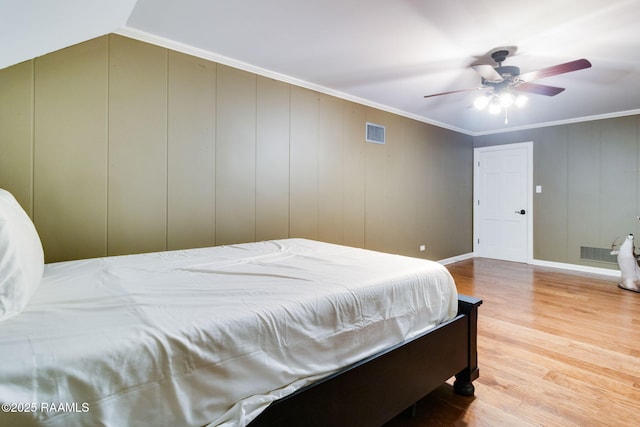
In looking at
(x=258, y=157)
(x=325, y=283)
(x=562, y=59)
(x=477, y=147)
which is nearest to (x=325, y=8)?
(x=258, y=157)

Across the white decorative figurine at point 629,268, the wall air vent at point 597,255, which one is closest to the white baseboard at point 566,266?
the wall air vent at point 597,255

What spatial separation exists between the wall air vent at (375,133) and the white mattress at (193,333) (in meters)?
2.67

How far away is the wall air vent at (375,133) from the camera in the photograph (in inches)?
162

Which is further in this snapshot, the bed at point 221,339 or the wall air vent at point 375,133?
the wall air vent at point 375,133

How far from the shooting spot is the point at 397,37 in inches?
95.0

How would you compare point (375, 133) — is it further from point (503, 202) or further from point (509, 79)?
point (503, 202)

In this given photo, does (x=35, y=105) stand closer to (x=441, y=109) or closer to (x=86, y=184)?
(x=86, y=184)

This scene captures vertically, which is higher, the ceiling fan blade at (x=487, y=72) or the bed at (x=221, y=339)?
the ceiling fan blade at (x=487, y=72)

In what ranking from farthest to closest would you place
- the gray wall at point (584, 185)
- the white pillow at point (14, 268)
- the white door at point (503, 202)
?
the white door at point (503, 202) < the gray wall at point (584, 185) < the white pillow at point (14, 268)

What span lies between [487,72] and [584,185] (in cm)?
314

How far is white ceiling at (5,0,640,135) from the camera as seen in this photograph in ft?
6.73

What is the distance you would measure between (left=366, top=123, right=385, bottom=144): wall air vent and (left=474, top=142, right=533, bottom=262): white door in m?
2.67

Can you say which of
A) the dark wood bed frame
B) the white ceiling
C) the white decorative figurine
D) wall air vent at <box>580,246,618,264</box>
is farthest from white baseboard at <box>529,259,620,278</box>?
the dark wood bed frame

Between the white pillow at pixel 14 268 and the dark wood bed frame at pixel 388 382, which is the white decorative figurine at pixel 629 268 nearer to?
the dark wood bed frame at pixel 388 382
